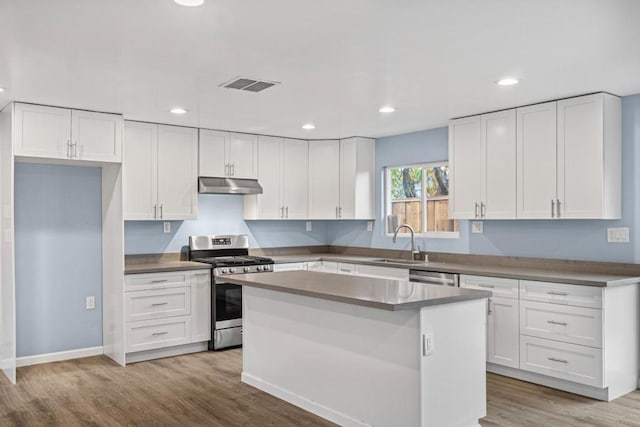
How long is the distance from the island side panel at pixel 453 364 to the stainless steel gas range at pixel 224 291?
2.68m

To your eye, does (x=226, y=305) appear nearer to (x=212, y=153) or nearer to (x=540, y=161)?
(x=212, y=153)

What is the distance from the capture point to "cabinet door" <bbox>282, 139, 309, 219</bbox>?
6.53 m

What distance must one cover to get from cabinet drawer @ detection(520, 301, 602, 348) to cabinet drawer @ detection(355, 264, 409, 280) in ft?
4.10

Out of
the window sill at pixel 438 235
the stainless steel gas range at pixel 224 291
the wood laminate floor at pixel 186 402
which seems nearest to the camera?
the wood laminate floor at pixel 186 402

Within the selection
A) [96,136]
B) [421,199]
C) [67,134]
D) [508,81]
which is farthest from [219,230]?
[508,81]

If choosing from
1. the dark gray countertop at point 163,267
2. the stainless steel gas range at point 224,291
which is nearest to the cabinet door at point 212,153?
the stainless steel gas range at point 224,291

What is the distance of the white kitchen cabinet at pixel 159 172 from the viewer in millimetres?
5316

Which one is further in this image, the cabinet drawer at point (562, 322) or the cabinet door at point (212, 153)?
the cabinet door at point (212, 153)

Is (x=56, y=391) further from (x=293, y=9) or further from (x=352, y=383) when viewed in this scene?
(x=293, y=9)

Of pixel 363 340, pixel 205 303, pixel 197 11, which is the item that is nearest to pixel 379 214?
pixel 205 303

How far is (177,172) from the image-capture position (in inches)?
221

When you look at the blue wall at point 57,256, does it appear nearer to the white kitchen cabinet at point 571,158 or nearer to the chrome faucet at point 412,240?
the chrome faucet at point 412,240

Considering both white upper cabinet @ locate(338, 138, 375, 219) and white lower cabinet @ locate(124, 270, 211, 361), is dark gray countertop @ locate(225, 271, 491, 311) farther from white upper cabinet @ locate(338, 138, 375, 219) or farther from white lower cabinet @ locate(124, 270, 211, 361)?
white upper cabinet @ locate(338, 138, 375, 219)

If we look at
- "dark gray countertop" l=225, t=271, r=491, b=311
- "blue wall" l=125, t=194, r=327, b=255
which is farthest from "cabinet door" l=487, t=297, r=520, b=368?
"blue wall" l=125, t=194, r=327, b=255
